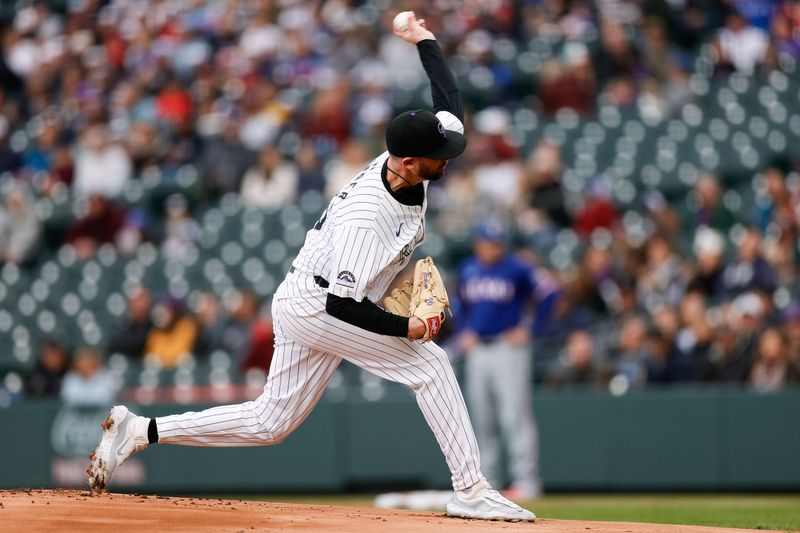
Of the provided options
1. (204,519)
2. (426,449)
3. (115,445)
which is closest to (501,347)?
(426,449)

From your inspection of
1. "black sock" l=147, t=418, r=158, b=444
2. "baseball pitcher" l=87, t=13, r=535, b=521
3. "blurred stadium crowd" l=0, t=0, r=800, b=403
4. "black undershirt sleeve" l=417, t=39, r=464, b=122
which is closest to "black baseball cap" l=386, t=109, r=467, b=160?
"baseball pitcher" l=87, t=13, r=535, b=521

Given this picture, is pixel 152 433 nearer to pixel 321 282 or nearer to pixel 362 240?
pixel 321 282

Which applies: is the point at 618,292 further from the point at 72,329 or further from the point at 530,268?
the point at 72,329

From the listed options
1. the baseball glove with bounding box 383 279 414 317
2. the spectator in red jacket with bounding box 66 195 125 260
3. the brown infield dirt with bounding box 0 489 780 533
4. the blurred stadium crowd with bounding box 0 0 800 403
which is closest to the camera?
the brown infield dirt with bounding box 0 489 780 533

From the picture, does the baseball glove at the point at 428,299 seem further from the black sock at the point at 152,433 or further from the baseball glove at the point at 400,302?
the black sock at the point at 152,433

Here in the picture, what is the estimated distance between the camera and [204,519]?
5.12m

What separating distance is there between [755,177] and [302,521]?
8529 mm

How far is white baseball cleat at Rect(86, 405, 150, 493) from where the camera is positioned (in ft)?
18.3

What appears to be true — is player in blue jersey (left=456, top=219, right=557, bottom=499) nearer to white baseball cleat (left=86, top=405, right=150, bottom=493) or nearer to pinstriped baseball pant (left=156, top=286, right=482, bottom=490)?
pinstriped baseball pant (left=156, top=286, right=482, bottom=490)

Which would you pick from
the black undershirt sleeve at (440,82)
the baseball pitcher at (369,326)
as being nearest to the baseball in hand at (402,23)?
the black undershirt sleeve at (440,82)

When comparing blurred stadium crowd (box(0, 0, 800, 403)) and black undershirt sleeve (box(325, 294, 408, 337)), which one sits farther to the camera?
blurred stadium crowd (box(0, 0, 800, 403))

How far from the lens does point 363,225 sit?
16.8 feet

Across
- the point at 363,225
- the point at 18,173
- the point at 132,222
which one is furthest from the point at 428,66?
the point at 18,173

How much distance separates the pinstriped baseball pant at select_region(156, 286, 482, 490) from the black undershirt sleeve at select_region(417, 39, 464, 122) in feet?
3.62
